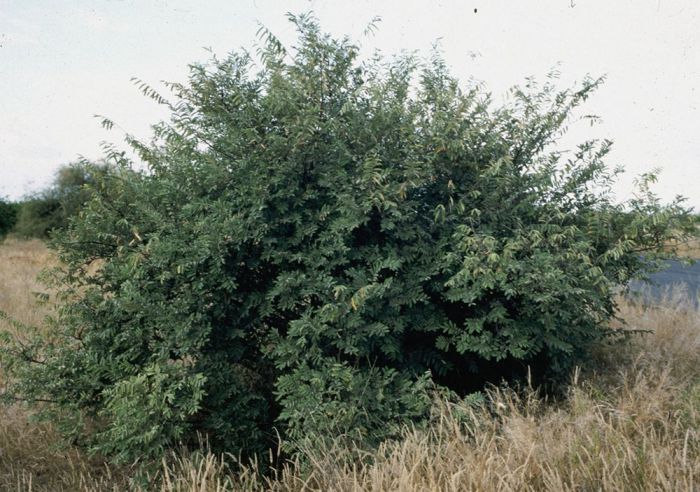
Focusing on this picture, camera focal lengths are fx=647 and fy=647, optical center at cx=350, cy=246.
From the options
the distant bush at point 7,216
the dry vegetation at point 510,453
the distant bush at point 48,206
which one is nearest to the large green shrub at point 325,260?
the dry vegetation at point 510,453

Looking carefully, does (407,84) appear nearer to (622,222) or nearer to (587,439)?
(622,222)

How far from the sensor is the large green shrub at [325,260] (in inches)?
171

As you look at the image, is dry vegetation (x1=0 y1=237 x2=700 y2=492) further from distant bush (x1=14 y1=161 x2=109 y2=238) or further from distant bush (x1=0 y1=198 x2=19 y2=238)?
distant bush (x1=0 y1=198 x2=19 y2=238)

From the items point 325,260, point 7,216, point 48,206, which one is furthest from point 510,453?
point 7,216

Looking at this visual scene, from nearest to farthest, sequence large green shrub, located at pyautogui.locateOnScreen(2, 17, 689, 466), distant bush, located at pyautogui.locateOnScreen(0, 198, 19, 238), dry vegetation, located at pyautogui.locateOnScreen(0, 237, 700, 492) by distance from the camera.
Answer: dry vegetation, located at pyautogui.locateOnScreen(0, 237, 700, 492), large green shrub, located at pyautogui.locateOnScreen(2, 17, 689, 466), distant bush, located at pyautogui.locateOnScreen(0, 198, 19, 238)

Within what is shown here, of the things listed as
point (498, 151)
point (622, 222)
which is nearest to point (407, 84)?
point (498, 151)

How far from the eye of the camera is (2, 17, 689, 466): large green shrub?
4.35m

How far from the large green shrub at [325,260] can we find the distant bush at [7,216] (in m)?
29.6

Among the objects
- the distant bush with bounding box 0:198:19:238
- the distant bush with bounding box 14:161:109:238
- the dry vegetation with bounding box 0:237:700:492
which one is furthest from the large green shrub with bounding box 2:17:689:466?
the distant bush with bounding box 0:198:19:238

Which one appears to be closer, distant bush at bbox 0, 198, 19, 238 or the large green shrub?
the large green shrub

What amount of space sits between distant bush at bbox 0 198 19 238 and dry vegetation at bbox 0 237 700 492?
29.1m

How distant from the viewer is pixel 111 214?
5430mm

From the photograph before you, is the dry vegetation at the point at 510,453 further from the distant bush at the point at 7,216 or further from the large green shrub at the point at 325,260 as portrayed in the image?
the distant bush at the point at 7,216

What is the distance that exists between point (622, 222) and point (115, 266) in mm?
4150
